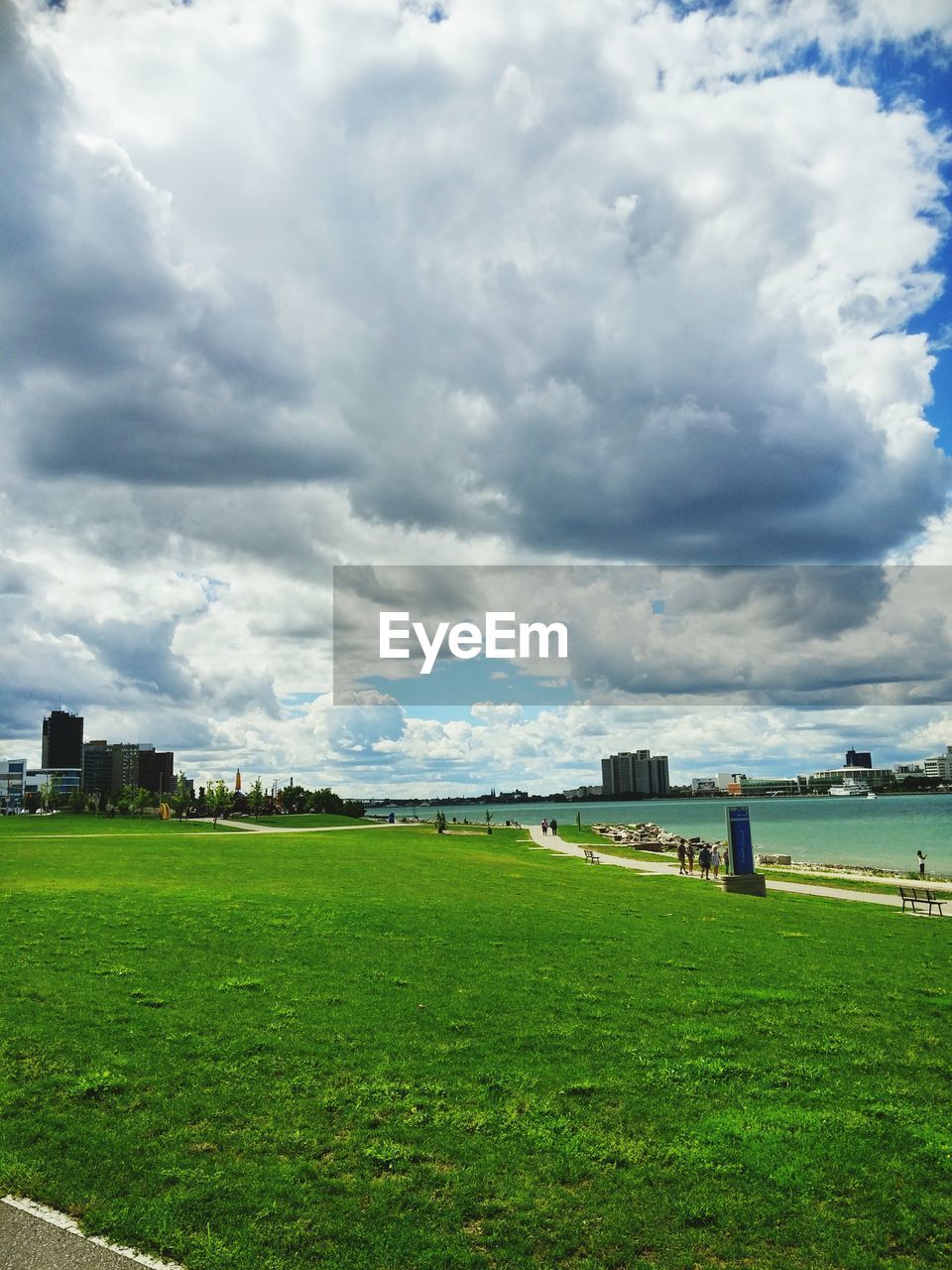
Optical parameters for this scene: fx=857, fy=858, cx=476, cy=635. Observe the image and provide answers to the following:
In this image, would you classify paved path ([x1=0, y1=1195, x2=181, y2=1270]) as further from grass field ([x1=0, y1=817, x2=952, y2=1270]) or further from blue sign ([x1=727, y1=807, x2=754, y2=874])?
blue sign ([x1=727, y1=807, x2=754, y2=874])

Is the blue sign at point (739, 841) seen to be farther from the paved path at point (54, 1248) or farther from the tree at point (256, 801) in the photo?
the tree at point (256, 801)

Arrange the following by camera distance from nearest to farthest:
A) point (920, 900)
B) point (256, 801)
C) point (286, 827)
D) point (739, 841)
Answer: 1. point (920, 900)
2. point (739, 841)
3. point (286, 827)
4. point (256, 801)

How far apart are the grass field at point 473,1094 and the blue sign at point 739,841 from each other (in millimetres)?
14402

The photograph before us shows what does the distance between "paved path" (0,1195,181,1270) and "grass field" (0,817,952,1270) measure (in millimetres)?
186

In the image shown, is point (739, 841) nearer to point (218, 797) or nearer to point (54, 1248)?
point (54, 1248)

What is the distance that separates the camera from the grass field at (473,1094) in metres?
6.95

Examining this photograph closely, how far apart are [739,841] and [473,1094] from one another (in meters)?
27.1

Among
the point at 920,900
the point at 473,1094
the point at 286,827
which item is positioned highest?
the point at 473,1094

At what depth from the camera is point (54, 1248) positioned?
6484 mm

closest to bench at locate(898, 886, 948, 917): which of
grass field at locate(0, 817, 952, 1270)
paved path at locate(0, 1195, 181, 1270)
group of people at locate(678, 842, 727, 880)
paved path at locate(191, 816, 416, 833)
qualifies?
group of people at locate(678, 842, 727, 880)

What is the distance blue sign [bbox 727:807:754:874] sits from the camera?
3369 cm

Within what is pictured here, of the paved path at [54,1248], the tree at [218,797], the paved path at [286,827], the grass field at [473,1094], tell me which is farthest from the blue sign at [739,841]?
the tree at [218,797]

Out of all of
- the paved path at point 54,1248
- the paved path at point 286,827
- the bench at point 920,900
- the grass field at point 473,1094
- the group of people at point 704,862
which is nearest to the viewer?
the paved path at point 54,1248

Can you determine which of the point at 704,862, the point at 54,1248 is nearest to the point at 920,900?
the point at 704,862
